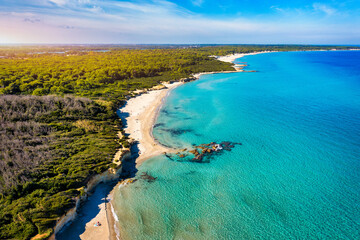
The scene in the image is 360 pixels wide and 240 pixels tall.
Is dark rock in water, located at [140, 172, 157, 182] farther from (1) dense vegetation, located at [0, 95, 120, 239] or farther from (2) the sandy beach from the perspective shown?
(1) dense vegetation, located at [0, 95, 120, 239]

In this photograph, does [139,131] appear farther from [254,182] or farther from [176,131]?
[254,182]

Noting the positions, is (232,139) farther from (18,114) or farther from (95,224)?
(18,114)

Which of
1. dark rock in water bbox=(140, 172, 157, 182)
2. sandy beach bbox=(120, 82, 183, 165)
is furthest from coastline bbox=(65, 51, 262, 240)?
dark rock in water bbox=(140, 172, 157, 182)

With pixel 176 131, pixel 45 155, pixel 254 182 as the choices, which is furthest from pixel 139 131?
pixel 254 182

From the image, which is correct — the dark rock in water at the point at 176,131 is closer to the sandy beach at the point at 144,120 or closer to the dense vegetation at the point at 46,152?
the sandy beach at the point at 144,120

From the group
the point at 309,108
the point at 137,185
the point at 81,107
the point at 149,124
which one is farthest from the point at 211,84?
the point at 137,185
